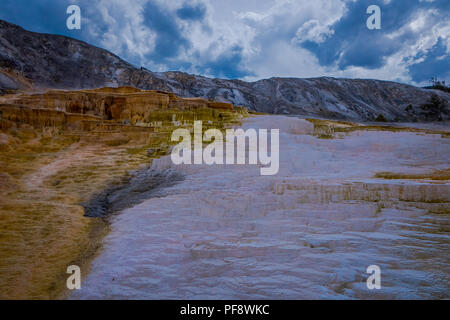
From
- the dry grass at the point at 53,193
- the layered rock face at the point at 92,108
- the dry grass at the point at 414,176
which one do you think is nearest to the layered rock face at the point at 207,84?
the layered rock face at the point at 92,108

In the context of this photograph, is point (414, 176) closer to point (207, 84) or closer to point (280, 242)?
point (280, 242)

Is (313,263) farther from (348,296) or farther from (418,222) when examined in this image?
(418,222)

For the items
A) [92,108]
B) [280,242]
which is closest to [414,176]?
[280,242]

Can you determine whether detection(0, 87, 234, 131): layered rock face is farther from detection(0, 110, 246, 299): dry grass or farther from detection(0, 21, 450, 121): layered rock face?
detection(0, 21, 450, 121): layered rock face

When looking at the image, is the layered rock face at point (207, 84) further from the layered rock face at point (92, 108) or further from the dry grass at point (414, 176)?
the dry grass at point (414, 176)

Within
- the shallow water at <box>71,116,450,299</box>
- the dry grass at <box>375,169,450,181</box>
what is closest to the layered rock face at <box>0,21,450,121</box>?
the shallow water at <box>71,116,450,299</box>

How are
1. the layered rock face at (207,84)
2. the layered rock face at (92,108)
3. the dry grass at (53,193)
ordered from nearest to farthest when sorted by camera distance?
the dry grass at (53,193) < the layered rock face at (92,108) < the layered rock face at (207,84)
